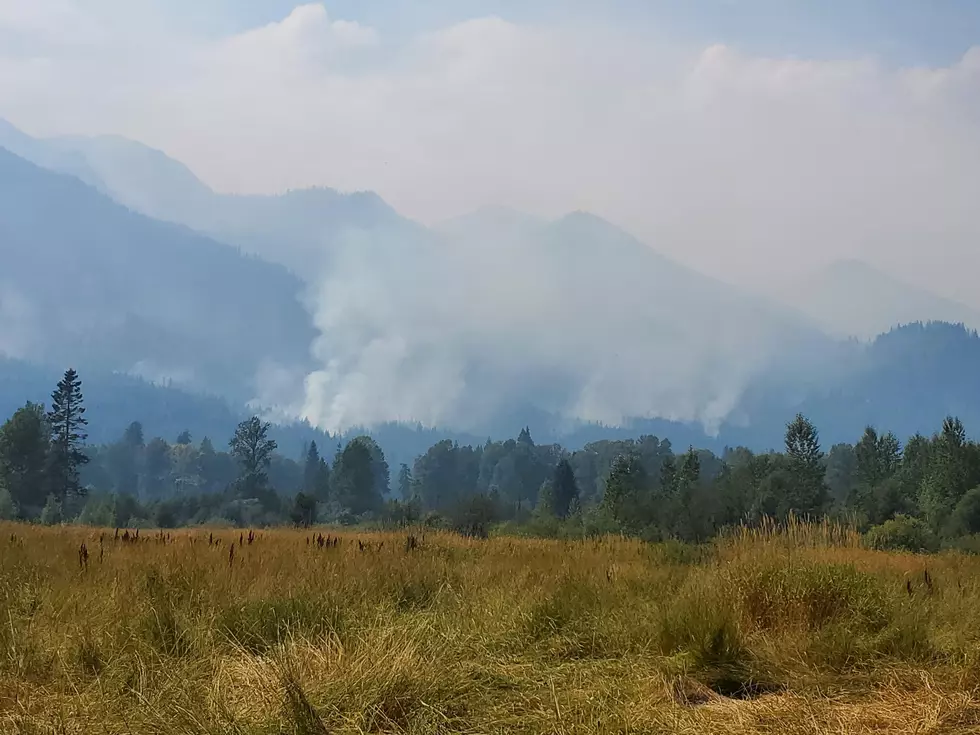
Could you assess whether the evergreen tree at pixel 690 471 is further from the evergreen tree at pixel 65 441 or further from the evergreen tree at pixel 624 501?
the evergreen tree at pixel 65 441

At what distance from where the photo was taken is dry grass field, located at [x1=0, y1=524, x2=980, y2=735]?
150 inches

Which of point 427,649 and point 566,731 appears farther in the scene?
point 427,649

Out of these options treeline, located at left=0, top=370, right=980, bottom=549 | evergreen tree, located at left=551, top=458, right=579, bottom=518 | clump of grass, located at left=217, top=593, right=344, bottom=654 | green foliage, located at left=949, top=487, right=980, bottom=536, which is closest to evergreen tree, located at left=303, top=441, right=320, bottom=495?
treeline, located at left=0, top=370, right=980, bottom=549

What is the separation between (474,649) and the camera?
205 inches

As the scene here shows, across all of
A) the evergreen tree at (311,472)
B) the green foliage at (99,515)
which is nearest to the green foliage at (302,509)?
the green foliage at (99,515)

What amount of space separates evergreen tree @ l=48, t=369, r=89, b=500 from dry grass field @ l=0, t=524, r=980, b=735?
64.4 metres

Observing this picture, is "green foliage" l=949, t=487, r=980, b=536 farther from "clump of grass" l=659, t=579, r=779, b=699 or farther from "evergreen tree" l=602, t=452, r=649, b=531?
"clump of grass" l=659, t=579, r=779, b=699

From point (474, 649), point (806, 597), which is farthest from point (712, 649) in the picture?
point (474, 649)

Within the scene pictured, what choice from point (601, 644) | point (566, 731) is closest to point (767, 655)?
point (601, 644)

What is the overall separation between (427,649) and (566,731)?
4.39 ft

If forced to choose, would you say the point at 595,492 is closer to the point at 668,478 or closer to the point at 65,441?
the point at 668,478

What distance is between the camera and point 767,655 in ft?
17.3

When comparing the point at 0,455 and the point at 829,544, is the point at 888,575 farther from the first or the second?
the point at 0,455

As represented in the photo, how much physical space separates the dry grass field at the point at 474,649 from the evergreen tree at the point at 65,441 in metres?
64.4
